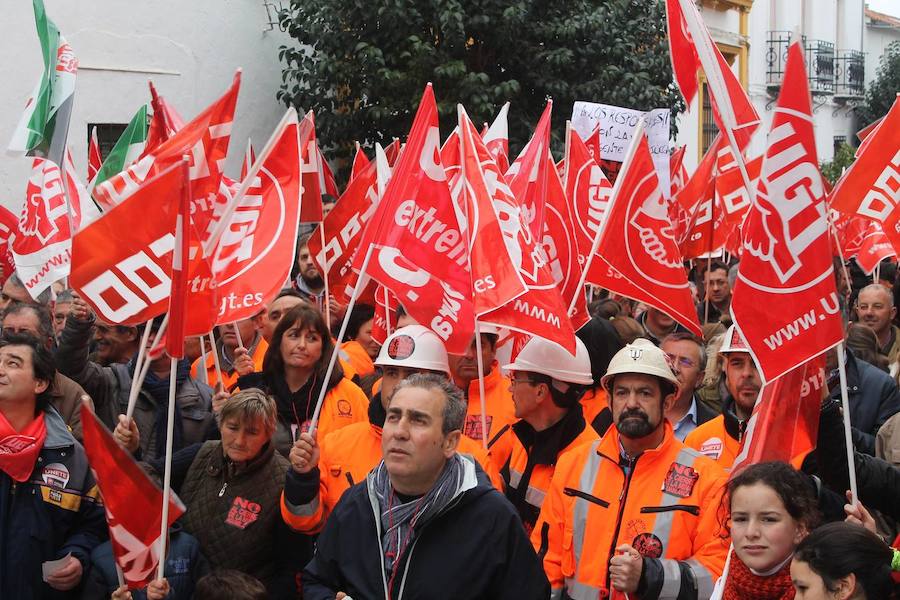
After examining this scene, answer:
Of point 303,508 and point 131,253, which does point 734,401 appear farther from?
point 131,253

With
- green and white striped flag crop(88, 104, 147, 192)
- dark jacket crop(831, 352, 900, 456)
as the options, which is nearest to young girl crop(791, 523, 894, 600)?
dark jacket crop(831, 352, 900, 456)

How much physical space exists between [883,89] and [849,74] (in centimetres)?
149

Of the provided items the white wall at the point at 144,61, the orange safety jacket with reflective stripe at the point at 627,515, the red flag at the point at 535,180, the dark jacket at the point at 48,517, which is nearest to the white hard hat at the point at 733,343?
the orange safety jacket with reflective stripe at the point at 627,515

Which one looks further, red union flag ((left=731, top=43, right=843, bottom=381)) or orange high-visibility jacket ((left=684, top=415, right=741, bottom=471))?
orange high-visibility jacket ((left=684, top=415, right=741, bottom=471))

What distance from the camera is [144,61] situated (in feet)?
50.2

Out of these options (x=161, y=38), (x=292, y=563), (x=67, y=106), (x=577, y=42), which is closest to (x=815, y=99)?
(x=577, y=42)

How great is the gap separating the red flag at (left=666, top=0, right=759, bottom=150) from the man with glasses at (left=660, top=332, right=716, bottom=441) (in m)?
1.06

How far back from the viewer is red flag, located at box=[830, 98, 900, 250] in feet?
28.3

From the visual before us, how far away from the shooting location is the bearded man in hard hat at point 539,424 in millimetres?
5207

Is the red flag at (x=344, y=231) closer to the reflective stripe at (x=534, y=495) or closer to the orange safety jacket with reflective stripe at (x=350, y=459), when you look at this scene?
the orange safety jacket with reflective stripe at (x=350, y=459)

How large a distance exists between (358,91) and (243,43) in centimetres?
176

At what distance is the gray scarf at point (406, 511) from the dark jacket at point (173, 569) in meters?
1.30

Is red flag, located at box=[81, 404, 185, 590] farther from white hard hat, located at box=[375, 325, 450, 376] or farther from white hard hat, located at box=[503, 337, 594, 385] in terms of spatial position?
white hard hat, located at box=[503, 337, 594, 385]

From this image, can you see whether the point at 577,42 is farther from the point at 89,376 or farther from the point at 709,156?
the point at 89,376
